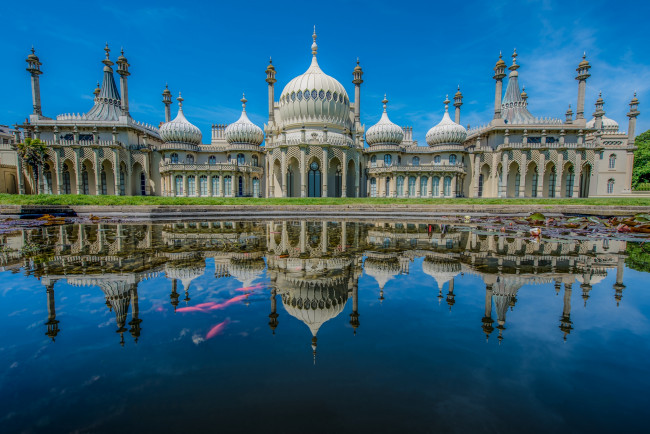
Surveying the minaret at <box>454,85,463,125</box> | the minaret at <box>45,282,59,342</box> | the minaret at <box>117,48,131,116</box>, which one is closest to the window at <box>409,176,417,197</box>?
the minaret at <box>454,85,463,125</box>

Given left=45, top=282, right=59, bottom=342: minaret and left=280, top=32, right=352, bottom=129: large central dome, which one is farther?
left=280, top=32, right=352, bottom=129: large central dome

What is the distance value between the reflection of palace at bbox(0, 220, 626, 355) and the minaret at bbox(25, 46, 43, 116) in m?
36.0

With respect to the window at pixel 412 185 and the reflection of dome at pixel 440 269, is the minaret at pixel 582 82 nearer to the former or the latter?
the window at pixel 412 185

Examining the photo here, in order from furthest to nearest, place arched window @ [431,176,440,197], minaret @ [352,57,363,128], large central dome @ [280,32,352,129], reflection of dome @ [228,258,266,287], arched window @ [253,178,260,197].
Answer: minaret @ [352,57,363,128]
arched window @ [253,178,260,197]
arched window @ [431,176,440,197]
large central dome @ [280,32,352,129]
reflection of dome @ [228,258,266,287]

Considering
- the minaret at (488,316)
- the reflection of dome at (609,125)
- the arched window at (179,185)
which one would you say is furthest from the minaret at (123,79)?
the reflection of dome at (609,125)

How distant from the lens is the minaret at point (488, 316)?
9.43 feet

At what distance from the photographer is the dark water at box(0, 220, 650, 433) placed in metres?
1.78

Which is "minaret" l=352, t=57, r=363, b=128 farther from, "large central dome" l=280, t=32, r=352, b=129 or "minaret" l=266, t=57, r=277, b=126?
"minaret" l=266, t=57, r=277, b=126

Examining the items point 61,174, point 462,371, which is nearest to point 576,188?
point 462,371

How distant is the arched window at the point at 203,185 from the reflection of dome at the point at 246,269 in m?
28.6

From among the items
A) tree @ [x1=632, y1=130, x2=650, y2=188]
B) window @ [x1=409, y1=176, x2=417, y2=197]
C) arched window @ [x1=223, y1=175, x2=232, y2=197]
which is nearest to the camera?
arched window @ [x1=223, y1=175, x2=232, y2=197]

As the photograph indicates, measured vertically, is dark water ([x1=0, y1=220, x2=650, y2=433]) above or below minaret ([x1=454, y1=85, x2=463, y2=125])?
below

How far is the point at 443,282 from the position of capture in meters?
4.50

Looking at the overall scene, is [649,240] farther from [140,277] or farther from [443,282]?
[140,277]
